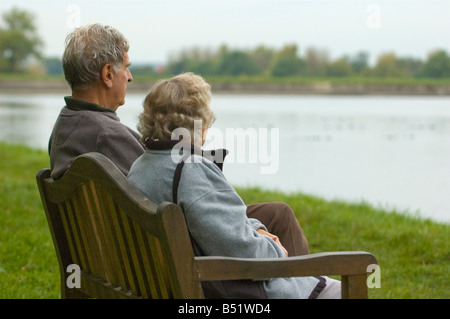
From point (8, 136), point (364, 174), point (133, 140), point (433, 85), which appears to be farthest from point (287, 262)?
point (433, 85)

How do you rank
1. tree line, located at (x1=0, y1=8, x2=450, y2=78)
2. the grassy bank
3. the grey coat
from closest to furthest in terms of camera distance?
the grey coat → the grassy bank → tree line, located at (x1=0, y1=8, x2=450, y2=78)

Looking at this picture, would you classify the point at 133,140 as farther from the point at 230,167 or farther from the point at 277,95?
the point at 277,95

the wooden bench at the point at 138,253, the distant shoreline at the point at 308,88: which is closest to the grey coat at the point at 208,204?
the wooden bench at the point at 138,253

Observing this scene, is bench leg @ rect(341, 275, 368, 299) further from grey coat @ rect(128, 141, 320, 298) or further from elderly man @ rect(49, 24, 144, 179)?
elderly man @ rect(49, 24, 144, 179)

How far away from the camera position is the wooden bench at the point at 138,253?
2.06 m

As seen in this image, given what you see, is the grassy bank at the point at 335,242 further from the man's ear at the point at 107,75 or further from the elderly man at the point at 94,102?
the man's ear at the point at 107,75

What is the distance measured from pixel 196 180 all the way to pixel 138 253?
32cm

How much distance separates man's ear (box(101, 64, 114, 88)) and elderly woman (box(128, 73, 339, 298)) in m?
0.50

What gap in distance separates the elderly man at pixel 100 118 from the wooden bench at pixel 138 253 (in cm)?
21

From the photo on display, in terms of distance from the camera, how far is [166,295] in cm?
222

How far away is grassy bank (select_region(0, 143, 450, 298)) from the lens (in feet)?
14.5

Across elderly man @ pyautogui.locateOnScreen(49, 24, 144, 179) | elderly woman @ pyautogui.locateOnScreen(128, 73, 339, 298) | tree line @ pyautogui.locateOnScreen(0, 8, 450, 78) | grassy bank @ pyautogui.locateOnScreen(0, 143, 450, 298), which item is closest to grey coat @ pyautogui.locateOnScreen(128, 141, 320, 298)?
elderly woman @ pyautogui.locateOnScreen(128, 73, 339, 298)

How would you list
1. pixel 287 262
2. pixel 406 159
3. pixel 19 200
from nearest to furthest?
pixel 287 262 → pixel 19 200 → pixel 406 159
